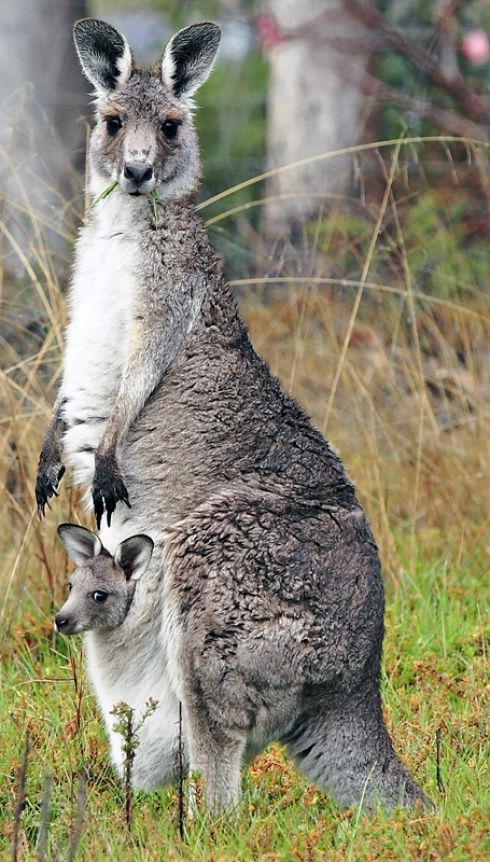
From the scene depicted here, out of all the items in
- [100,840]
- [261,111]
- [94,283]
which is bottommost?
[261,111]

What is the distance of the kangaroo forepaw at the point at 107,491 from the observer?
4496 mm

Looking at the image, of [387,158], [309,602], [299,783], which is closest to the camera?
[309,602]

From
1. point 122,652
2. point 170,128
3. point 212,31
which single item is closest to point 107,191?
point 170,128

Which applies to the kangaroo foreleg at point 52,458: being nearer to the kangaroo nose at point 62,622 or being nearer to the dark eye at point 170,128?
the kangaroo nose at point 62,622

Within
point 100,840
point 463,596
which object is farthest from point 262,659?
point 463,596

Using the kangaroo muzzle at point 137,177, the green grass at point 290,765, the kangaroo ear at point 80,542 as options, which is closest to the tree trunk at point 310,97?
the green grass at point 290,765

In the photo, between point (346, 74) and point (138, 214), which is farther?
point (346, 74)

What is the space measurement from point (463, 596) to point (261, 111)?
11.1m

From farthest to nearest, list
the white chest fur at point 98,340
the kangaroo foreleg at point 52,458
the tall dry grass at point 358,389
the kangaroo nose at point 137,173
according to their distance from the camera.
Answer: the tall dry grass at point 358,389 < the kangaroo foreleg at point 52,458 < the white chest fur at point 98,340 < the kangaroo nose at point 137,173

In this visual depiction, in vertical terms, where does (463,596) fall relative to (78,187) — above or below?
below

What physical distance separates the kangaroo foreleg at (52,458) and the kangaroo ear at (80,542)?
1.39 feet

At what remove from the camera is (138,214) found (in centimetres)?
492

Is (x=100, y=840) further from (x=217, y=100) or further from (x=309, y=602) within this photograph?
(x=217, y=100)

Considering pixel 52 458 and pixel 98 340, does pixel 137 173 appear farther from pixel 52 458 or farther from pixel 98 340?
pixel 52 458
